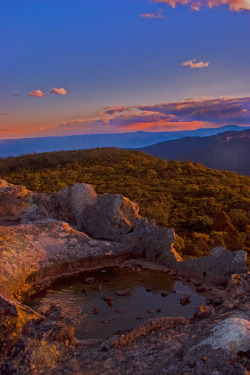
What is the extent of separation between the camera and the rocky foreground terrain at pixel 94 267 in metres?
5.34

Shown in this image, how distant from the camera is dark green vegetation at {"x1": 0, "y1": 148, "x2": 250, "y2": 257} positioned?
16.0 meters

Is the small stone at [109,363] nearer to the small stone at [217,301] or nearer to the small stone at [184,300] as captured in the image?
the small stone at [184,300]

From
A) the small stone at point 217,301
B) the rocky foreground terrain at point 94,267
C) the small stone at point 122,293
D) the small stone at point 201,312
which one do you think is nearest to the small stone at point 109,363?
the rocky foreground terrain at point 94,267

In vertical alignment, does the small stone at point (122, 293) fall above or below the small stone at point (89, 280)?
below

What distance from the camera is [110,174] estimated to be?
31922 mm

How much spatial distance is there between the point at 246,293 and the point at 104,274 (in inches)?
180

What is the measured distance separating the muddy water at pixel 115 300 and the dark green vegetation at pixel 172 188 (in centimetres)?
338

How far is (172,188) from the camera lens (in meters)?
26.0

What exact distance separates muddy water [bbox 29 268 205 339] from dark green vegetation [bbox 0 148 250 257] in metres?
3.38

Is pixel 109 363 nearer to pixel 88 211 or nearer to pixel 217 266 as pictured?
pixel 217 266

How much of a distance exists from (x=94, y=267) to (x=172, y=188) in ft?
51.6

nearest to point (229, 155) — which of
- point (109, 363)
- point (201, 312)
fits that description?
point (201, 312)

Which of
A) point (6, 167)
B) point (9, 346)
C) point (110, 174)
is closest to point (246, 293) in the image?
point (9, 346)

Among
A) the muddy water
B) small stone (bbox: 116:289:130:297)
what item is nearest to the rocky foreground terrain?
the muddy water
